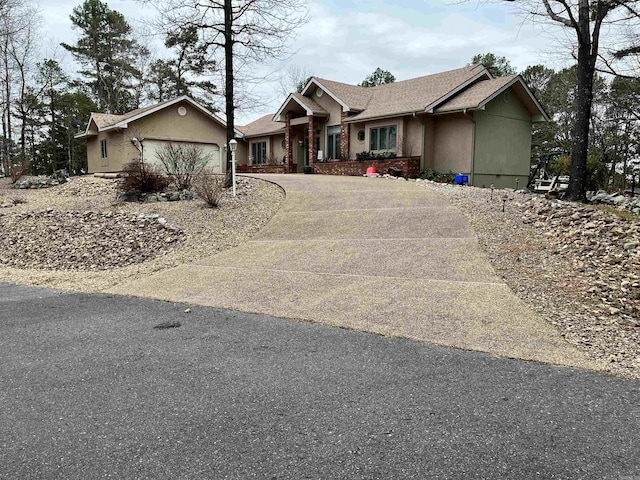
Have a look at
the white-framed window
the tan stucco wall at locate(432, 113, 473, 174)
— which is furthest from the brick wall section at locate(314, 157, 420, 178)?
the white-framed window

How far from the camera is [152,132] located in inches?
942

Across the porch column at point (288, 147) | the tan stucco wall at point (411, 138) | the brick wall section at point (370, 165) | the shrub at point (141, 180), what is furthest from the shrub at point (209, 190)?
the porch column at point (288, 147)

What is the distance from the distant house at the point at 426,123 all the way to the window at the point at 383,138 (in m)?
0.04

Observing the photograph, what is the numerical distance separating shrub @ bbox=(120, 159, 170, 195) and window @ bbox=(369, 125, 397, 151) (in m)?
10.7

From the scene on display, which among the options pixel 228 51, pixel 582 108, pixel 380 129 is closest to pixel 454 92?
pixel 380 129

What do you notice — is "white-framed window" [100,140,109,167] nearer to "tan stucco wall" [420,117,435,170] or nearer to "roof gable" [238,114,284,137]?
"roof gable" [238,114,284,137]

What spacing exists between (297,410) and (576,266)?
5.08 meters

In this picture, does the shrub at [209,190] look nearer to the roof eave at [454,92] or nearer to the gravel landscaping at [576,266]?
the gravel landscaping at [576,266]

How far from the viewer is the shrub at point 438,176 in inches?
728

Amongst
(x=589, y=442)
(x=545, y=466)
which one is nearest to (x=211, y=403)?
(x=545, y=466)

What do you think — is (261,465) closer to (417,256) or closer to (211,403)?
(211,403)

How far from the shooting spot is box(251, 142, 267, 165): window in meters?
28.2

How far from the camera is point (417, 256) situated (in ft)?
24.3

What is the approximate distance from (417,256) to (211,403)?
4.99 metres
